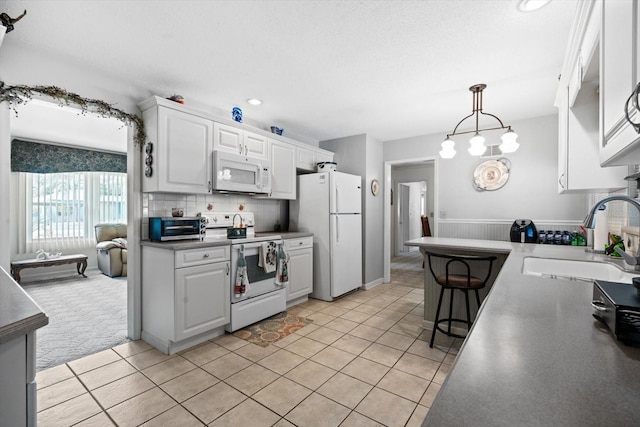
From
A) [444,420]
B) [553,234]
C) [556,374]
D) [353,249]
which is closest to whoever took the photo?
[444,420]

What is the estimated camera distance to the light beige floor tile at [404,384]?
1.97m

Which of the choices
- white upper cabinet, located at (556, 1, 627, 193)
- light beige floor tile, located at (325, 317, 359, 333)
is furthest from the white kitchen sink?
light beige floor tile, located at (325, 317, 359, 333)

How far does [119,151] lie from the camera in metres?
6.23

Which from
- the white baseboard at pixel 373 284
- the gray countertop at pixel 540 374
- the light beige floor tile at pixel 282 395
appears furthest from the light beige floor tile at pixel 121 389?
the white baseboard at pixel 373 284

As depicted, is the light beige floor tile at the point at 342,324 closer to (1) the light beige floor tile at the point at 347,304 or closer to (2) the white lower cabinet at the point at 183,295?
(1) the light beige floor tile at the point at 347,304

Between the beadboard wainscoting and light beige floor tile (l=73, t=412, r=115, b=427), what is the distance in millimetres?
4245

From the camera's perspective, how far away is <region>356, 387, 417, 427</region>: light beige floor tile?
173cm

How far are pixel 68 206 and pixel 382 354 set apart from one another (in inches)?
250

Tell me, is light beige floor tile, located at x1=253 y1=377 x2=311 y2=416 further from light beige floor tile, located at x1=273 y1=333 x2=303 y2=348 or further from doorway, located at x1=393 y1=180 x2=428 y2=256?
doorway, located at x1=393 y1=180 x2=428 y2=256

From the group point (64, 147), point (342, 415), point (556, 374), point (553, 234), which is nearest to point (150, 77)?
point (342, 415)

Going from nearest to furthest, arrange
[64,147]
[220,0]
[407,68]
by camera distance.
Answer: [220,0] < [407,68] < [64,147]

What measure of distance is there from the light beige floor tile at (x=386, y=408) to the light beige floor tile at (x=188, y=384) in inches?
41.8

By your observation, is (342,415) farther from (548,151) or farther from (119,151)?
(119,151)

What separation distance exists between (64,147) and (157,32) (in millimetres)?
5044
